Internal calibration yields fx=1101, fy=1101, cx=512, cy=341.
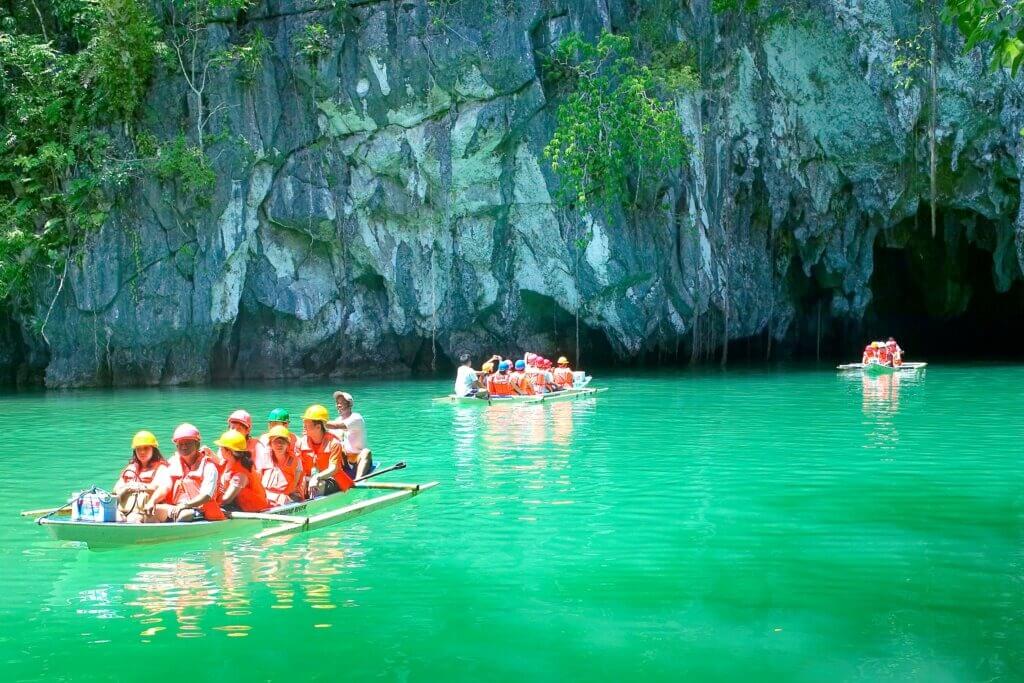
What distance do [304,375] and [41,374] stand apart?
7852mm

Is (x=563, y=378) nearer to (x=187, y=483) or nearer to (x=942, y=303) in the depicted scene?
(x=187, y=483)

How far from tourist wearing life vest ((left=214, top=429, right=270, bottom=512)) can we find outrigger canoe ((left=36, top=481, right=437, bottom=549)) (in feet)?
0.63

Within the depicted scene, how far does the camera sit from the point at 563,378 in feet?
82.5

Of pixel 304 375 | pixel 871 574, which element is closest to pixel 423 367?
pixel 304 375

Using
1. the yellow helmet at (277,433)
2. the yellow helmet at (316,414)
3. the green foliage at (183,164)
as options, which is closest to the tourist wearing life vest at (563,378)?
the green foliage at (183,164)

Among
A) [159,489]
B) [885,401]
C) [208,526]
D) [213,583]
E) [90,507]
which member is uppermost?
[885,401]

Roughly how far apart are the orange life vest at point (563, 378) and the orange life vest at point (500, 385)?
1.85 m

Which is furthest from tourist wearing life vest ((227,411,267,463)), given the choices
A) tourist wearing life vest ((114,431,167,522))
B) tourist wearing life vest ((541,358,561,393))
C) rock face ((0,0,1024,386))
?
rock face ((0,0,1024,386))

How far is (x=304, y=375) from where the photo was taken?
3347 cm

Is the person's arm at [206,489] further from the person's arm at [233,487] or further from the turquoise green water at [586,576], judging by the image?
the turquoise green water at [586,576]

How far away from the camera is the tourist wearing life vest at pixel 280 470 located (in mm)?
10523

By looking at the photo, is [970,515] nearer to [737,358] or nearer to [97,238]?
[97,238]

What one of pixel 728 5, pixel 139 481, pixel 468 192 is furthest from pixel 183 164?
pixel 139 481

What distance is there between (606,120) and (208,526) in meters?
21.9
